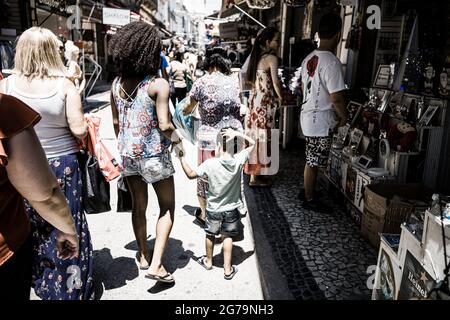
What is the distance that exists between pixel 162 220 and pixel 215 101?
1239 mm

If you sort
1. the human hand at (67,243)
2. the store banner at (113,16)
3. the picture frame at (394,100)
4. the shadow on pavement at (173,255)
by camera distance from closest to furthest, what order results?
the human hand at (67,243)
the shadow on pavement at (173,255)
the picture frame at (394,100)
the store banner at (113,16)

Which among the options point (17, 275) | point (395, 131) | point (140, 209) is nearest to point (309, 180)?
point (395, 131)

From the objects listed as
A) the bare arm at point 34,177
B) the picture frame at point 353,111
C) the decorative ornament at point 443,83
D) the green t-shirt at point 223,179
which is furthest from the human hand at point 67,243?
the picture frame at point 353,111

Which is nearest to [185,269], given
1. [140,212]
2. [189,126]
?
[140,212]

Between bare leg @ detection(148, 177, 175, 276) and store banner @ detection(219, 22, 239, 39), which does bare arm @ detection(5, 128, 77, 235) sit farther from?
store banner @ detection(219, 22, 239, 39)

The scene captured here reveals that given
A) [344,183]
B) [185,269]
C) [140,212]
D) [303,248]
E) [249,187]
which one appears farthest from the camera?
[249,187]

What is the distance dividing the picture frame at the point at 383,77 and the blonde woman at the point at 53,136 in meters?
3.43

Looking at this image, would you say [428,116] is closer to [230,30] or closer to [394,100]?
[394,100]

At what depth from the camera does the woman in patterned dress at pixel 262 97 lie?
460 centimetres

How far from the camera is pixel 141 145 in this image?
2789mm

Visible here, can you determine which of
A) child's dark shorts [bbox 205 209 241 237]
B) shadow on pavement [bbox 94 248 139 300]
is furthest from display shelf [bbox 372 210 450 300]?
shadow on pavement [bbox 94 248 139 300]

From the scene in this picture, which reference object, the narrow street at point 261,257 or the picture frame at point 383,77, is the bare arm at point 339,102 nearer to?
the picture frame at point 383,77
